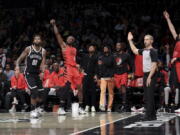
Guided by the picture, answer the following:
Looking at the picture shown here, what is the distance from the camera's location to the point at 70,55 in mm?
13633

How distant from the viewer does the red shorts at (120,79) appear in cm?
1522

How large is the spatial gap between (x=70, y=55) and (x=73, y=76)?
1.83 feet

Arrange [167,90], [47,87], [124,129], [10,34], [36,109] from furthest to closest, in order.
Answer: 1. [10,34]
2. [47,87]
3. [167,90]
4. [36,109]
5. [124,129]

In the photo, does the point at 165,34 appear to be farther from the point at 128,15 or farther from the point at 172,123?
the point at 172,123

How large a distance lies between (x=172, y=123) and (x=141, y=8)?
13.1m

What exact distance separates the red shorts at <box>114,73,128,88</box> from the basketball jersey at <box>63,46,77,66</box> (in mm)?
2024

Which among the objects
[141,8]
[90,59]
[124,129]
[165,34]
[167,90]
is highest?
[141,8]

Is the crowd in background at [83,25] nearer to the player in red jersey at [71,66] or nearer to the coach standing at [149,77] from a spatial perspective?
the player in red jersey at [71,66]

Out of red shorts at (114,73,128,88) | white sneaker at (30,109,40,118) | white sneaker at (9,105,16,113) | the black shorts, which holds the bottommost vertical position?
white sneaker at (30,109,40,118)

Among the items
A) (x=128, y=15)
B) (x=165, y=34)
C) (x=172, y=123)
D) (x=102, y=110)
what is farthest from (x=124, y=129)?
(x=128, y=15)

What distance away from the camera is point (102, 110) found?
14984mm

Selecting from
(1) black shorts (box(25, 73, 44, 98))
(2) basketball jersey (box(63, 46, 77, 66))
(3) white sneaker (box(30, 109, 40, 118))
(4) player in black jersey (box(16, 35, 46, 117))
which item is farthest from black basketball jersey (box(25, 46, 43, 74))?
(2) basketball jersey (box(63, 46, 77, 66))

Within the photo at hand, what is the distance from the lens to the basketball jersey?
44.7ft

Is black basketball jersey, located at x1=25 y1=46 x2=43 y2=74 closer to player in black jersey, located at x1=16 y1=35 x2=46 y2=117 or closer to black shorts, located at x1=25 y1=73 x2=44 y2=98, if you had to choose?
player in black jersey, located at x1=16 y1=35 x2=46 y2=117
